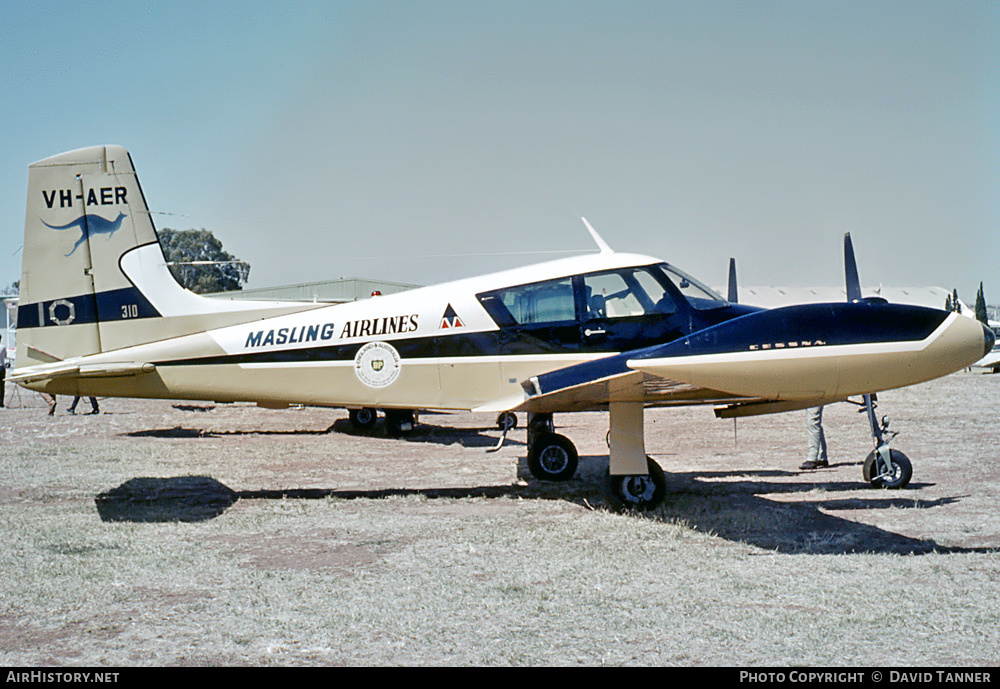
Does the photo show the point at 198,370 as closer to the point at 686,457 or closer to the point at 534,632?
the point at 534,632

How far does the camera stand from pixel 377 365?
902cm

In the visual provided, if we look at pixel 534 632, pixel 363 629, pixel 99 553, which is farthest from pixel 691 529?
pixel 99 553

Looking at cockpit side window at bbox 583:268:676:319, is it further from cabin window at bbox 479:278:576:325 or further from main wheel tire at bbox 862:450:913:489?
main wheel tire at bbox 862:450:913:489

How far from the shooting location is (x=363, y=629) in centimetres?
472

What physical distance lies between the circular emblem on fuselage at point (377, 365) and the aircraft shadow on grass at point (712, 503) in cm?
137

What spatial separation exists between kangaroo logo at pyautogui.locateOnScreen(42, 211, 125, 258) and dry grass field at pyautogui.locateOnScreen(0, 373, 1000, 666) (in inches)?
123

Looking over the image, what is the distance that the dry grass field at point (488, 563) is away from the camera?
4438mm

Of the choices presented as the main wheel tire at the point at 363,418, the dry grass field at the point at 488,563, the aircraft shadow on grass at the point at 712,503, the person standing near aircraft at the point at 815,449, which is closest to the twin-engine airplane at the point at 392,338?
the aircraft shadow on grass at the point at 712,503

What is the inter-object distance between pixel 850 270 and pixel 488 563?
6.23 m

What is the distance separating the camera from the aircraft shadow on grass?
22.1ft

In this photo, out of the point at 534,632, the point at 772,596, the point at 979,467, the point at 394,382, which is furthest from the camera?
the point at 979,467

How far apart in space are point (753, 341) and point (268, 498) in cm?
575

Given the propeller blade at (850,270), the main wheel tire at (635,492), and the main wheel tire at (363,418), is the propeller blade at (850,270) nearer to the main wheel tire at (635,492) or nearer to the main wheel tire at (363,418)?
the main wheel tire at (635,492)
